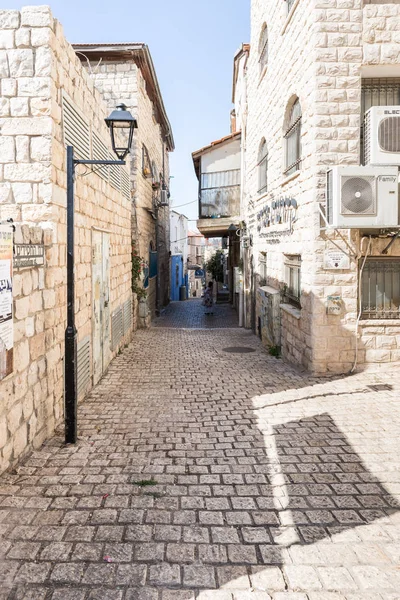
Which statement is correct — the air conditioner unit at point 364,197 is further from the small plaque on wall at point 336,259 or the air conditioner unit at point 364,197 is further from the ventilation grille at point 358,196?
the small plaque on wall at point 336,259

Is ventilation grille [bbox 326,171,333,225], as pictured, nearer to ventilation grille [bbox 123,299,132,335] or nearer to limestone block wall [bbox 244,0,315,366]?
limestone block wall [bbox 244,0,315,366]

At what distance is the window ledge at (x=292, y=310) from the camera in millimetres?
8609

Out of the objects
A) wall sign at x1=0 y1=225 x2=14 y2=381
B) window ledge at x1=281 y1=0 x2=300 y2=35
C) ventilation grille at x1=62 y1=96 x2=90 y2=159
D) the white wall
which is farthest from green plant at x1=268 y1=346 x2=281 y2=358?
the white wall

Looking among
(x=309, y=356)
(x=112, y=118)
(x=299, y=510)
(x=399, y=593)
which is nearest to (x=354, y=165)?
(x=309, y=356)

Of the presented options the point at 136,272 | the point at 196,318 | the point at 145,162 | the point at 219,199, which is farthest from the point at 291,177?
the point at 196,318

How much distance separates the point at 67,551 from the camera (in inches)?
120

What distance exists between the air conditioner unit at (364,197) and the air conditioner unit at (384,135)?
0.18 meters

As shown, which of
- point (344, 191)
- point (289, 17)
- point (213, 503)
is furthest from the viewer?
point (289, 17)

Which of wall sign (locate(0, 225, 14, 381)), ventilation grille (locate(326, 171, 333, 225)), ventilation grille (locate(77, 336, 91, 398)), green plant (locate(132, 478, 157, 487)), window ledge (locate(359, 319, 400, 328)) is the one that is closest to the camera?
wall sign (locate(0, 225, 14, 381))

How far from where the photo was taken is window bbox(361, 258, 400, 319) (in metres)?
7.80

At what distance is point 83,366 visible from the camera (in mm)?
6656

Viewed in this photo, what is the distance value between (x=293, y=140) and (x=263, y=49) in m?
4.48

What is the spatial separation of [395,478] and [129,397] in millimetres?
3961

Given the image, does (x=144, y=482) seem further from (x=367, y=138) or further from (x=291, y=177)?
(x=291, y=177)
